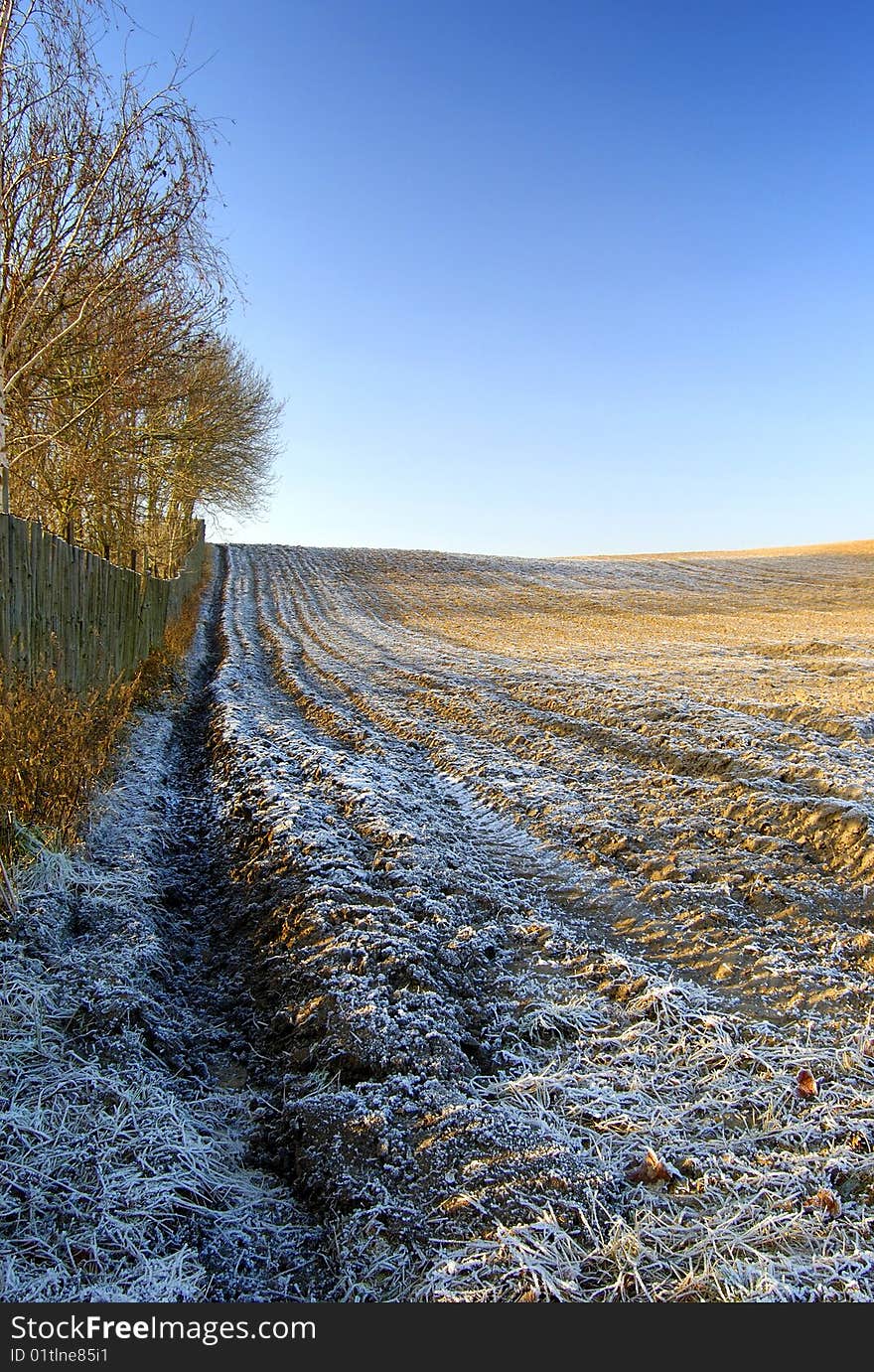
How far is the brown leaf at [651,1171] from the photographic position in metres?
2.35

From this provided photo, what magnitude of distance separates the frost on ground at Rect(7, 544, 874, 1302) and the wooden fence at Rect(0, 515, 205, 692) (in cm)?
130

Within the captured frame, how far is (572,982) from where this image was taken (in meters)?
3.43

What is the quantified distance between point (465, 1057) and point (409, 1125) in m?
0.41

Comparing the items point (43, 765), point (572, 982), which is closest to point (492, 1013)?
point (572, 982)

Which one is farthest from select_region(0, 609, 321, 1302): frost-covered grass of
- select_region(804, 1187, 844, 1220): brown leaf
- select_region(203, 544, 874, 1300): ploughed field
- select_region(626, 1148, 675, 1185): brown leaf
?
select_region(804, 1187, 844, 1220): brown leaf

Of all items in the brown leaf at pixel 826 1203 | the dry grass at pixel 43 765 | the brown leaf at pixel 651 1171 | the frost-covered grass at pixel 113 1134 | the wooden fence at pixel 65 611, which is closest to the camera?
the frost-covered grass at pixel 113 1134

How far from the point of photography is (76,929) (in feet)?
12.1

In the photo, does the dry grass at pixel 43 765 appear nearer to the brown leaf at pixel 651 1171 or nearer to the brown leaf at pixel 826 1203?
the brown leaf at pixel 651 1171

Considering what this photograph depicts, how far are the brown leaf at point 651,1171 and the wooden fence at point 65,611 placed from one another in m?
4.63

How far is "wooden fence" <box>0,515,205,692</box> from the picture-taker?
18.1 ft

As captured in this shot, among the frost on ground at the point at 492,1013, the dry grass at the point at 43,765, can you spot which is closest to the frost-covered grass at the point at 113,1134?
the frost on ground at the point at 492,1013

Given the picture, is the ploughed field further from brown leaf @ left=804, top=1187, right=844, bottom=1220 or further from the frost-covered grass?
the frost-covered grass

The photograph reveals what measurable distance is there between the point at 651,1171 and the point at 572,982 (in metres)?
1.09

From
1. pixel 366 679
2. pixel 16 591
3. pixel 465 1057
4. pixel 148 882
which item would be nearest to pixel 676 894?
pixel 465 1057
